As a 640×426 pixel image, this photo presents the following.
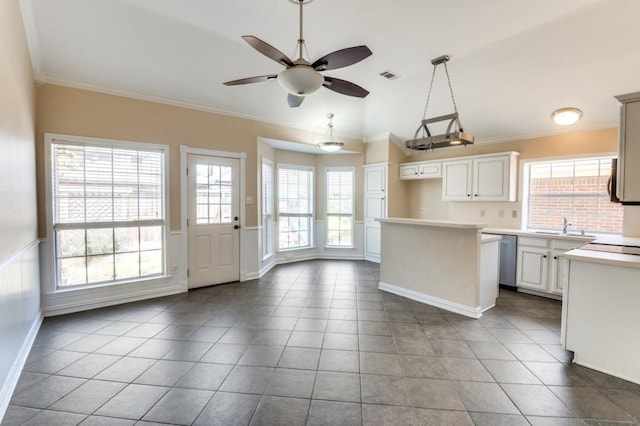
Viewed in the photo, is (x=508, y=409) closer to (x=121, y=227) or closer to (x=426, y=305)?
(x=426, y=305)

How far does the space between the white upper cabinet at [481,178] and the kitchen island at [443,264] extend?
1.54 metres

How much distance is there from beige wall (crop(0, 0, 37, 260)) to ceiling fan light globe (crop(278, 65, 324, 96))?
73.1 inches

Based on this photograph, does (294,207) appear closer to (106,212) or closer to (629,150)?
(106,212)

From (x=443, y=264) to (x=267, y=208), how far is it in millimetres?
3326

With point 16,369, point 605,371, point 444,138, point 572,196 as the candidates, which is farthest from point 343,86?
point 572,196

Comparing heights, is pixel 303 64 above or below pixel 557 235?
above

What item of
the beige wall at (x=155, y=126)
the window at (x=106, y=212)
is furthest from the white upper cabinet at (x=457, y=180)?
the window at (x=106, y=212)

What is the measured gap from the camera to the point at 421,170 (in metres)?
5.84

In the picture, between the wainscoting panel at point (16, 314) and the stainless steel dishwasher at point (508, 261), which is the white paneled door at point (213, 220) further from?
the stainless steel dishwasher at point (508, 261)

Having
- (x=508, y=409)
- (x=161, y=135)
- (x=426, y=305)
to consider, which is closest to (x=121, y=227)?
(x=161, y=135)

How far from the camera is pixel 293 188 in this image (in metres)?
6.18

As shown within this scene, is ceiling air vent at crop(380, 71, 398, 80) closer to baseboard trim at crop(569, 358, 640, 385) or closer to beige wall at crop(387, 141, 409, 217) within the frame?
beige wall at crop(387, 141, 409, 217)

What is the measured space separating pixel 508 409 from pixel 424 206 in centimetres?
462

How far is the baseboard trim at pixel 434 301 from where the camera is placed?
3.33m
